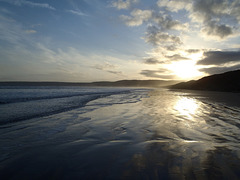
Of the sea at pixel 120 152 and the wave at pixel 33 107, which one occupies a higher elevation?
the sea at pixel 120 152

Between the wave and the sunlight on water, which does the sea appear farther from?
the sunlight on water

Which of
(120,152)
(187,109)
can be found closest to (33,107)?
(120,152)

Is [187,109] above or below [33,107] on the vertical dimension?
above

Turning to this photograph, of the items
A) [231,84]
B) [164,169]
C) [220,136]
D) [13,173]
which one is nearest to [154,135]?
[164,169]

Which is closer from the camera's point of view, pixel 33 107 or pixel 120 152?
pixel 120 152

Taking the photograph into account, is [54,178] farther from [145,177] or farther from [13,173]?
[145,177]

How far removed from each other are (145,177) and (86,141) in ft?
6.71

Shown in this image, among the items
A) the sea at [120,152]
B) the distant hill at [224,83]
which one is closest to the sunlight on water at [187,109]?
the sea at [120,152]

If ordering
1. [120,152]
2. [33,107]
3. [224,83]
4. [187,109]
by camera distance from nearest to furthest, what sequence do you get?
[120,152], [187,109], [33,107], [224,83]

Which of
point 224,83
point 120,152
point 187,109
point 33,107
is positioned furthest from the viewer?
point 224,83

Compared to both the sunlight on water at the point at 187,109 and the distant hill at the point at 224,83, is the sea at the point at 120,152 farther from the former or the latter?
the distant hill at the point at 224,83

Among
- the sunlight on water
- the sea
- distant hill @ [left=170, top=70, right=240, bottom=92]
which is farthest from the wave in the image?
distant hill @ [left=170, top=70, right=240, bottom=92]

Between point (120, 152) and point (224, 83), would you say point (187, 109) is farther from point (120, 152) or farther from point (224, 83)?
point (224, 83)

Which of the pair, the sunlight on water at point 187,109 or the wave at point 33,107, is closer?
the wave at point 33,107
